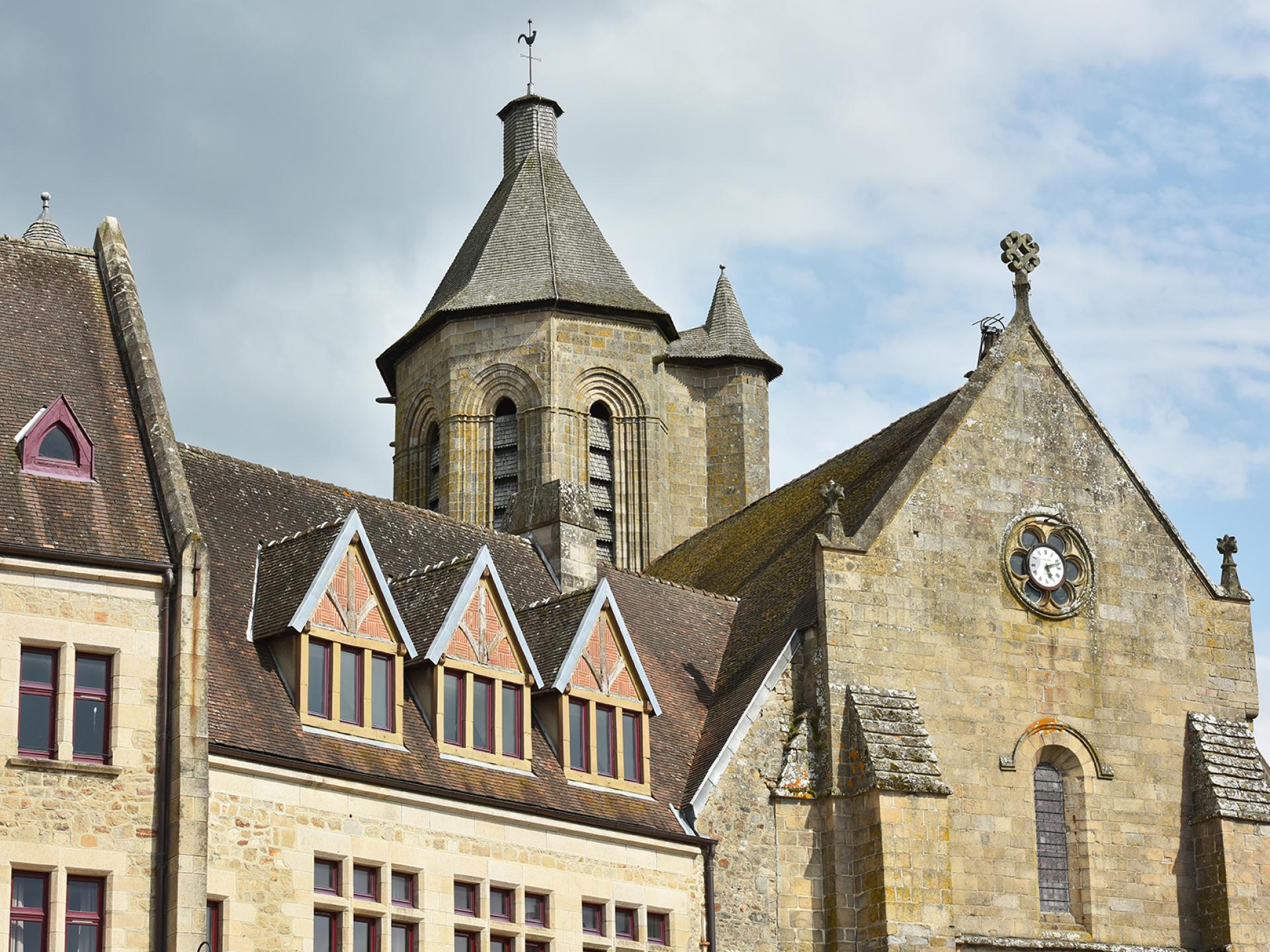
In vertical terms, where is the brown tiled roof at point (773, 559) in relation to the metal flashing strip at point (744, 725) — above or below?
above

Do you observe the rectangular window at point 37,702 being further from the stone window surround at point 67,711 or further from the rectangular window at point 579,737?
the rectangular window at point 579,737

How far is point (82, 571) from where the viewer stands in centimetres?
2856

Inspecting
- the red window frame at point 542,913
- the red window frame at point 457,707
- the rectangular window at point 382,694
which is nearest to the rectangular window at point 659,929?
the red window frame at point 542,913

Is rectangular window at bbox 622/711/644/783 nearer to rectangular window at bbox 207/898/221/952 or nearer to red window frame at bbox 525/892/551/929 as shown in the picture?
red window frame at bbox 525/892/551/929

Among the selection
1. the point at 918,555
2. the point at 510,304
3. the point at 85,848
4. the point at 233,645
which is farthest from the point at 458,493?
the point at 85,848

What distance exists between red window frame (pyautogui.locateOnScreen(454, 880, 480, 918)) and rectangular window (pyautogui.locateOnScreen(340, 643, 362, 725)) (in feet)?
8.39

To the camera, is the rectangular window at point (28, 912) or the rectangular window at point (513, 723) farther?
the rectangular window at point (513, 723)

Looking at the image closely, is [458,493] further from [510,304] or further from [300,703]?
[300,703]

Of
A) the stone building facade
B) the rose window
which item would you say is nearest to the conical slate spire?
the stone building facade

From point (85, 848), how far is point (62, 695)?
1796 millimetres

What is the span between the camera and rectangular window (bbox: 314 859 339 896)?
98.1 feet

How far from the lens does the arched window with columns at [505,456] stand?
5631cm

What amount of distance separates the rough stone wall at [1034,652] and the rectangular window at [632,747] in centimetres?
300

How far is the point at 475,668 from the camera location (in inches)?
1293
